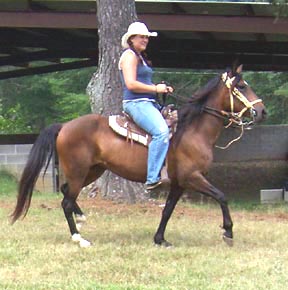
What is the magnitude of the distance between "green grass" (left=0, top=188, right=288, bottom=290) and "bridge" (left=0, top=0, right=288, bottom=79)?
479 centimetres

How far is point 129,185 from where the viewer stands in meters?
11.6

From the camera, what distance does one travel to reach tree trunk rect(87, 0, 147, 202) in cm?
1160

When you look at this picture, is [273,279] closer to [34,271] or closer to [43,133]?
[34,271]

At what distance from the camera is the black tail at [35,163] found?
322 inches

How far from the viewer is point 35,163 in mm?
8195

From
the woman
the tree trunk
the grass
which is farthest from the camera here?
the tree trunk

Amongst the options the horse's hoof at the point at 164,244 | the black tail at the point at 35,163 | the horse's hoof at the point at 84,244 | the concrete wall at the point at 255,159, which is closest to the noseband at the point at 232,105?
the horse's hoof at the point at 164,244

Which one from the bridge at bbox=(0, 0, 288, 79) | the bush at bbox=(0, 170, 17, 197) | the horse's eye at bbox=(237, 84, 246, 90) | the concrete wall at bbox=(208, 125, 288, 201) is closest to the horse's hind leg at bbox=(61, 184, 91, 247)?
the horse's eye at bbox=(237, 84, 246, 90)

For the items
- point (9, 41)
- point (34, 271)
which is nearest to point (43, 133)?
point (34, 271)

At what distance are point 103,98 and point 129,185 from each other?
1.52 m

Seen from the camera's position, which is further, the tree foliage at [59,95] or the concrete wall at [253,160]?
the tree foliage at [59,95]

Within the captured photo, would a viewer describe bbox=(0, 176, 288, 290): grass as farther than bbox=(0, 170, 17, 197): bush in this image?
No

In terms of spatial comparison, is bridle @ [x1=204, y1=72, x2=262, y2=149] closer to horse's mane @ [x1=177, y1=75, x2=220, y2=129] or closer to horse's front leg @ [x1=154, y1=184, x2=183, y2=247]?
horse's mane @ [x1=177, y1=75, x2=220, y2=129]

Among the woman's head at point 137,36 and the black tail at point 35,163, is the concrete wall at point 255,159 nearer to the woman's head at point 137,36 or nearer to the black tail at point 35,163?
the black tail at point 35,163
